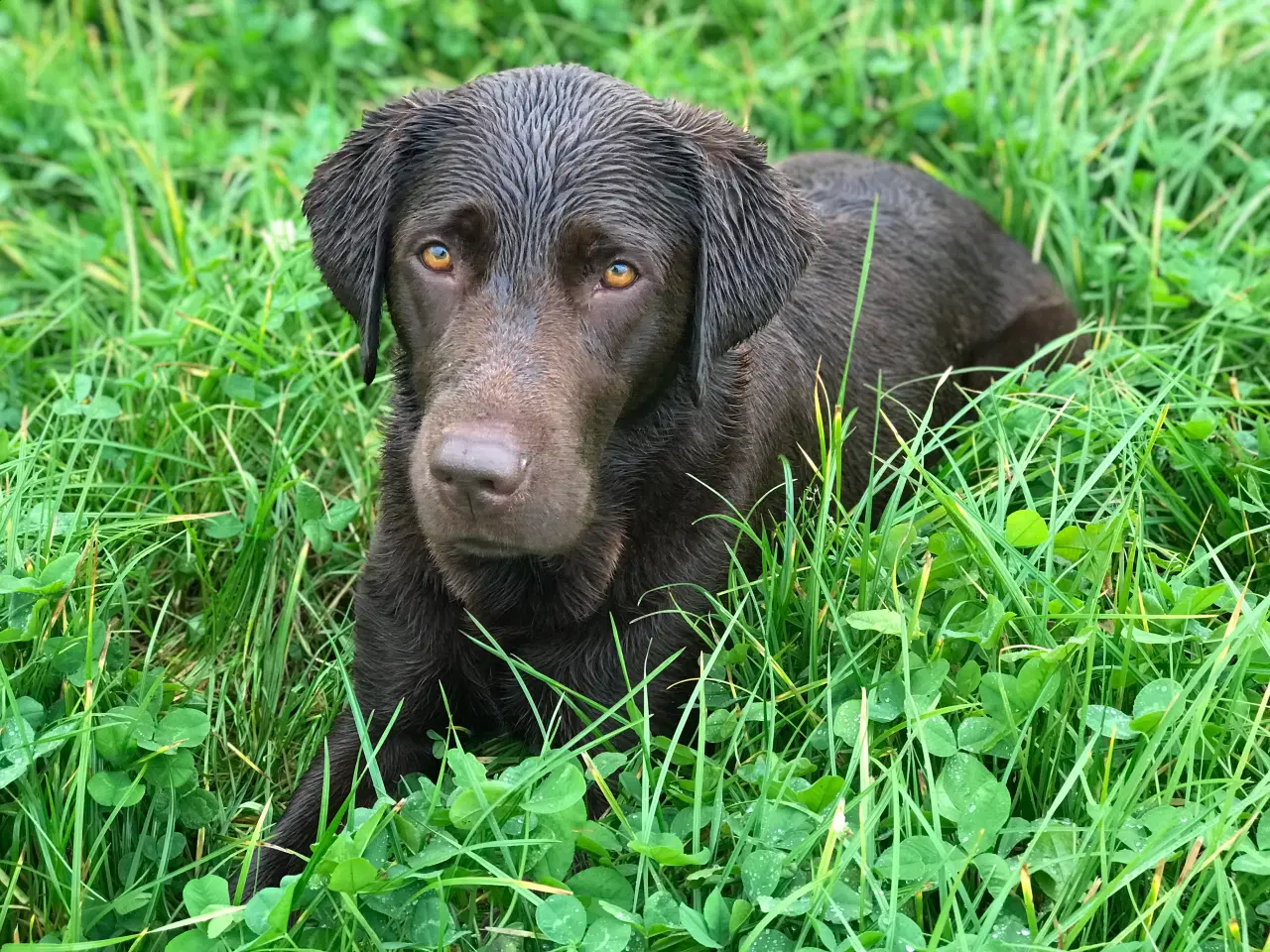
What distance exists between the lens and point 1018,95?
479 centimetres

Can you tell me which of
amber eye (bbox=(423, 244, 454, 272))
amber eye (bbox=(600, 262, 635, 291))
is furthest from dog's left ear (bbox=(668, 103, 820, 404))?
amber eye (bbox=(423, 244, 454, 272))

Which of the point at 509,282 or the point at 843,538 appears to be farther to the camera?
the point at 843,538

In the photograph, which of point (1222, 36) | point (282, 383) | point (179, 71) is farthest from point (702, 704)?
point (179, 71)

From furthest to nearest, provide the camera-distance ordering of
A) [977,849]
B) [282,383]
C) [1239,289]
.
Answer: [1239,289], [282,383], [977,849]

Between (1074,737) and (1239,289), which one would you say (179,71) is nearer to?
(1239,289)

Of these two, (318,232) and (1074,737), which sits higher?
(318,232)

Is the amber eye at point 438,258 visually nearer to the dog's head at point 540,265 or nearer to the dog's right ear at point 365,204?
the dog's head at point 540,265

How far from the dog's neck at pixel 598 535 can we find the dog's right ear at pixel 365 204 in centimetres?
20

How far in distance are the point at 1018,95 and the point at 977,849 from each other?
3.30 metres

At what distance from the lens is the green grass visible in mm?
2320

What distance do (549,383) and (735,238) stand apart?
59 centimetres

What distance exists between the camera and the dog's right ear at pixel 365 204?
281 cm

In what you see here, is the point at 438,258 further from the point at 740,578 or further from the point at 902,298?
the point at 902,298

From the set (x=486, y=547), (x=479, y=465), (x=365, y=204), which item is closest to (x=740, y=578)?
(x=486, y=547)
